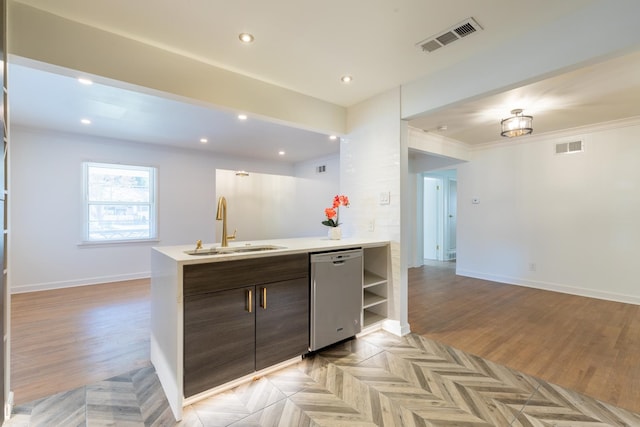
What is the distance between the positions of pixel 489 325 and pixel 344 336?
175 centimetres

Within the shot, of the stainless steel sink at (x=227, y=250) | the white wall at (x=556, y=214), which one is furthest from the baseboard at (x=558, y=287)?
the stainless steel sink at (x=227, y=250)

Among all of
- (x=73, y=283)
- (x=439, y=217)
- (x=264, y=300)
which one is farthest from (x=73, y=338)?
(x=439, y=217)

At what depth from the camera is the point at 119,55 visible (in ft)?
6.53

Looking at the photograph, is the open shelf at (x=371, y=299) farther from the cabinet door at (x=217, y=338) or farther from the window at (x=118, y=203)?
→ the window at (x=118, y=203)

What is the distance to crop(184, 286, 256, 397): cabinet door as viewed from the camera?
Answer: 1.66 meters

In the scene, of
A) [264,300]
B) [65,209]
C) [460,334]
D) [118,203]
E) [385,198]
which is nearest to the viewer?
[264,300]

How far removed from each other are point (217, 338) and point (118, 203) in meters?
4.57

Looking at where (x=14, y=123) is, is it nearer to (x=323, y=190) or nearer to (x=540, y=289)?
(x=323, y=190)

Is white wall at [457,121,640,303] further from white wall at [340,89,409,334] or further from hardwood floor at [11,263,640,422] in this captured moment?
white wall at [340,89,409,334]

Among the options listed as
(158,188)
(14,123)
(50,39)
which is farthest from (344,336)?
(14,123)

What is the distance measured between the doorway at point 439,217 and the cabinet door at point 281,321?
5901 mm

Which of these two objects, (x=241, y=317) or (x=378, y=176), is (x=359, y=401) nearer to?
(x=241, y=317)

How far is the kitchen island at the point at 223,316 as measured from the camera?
1650 mm

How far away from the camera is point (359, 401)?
180 cm
